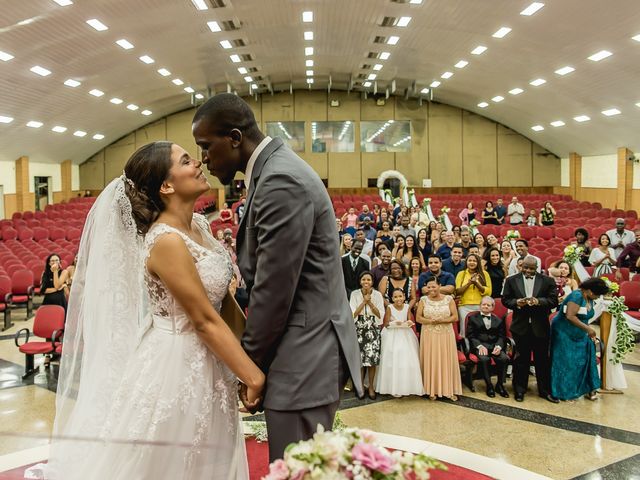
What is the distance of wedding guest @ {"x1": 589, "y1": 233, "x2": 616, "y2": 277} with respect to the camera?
10.4m

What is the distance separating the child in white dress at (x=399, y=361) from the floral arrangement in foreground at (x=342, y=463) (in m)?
5.48

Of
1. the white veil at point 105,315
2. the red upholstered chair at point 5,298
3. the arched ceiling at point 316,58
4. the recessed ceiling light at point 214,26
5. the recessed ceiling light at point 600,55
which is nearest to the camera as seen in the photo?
the white veil at point 105,315

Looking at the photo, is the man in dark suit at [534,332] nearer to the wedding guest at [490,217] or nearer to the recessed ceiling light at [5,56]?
the wedding guest at [490,217]

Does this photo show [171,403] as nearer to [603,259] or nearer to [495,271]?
[495,271]

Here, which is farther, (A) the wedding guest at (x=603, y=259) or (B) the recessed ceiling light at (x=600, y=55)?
(B) the recessed ceiling light at (x=600, y=55)

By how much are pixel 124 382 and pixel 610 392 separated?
6.21m

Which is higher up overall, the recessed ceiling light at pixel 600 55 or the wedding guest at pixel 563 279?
the recessed ceiling light at pixel 600 55

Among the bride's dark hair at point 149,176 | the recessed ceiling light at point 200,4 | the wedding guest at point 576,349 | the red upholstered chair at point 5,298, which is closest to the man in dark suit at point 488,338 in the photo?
the wedding guest at point 576,349

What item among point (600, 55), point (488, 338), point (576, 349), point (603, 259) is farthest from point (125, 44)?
point (576, 349)

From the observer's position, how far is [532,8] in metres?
13.3

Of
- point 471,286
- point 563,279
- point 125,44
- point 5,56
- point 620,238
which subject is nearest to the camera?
point 471,286

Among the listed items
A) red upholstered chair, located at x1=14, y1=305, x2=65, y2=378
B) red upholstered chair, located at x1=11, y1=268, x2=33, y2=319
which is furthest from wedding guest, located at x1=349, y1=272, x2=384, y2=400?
red upholstered chair, located at x1=11, y1=268, x2=33, y2=319

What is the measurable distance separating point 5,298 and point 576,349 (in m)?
8.69

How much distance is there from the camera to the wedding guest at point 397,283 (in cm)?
792
